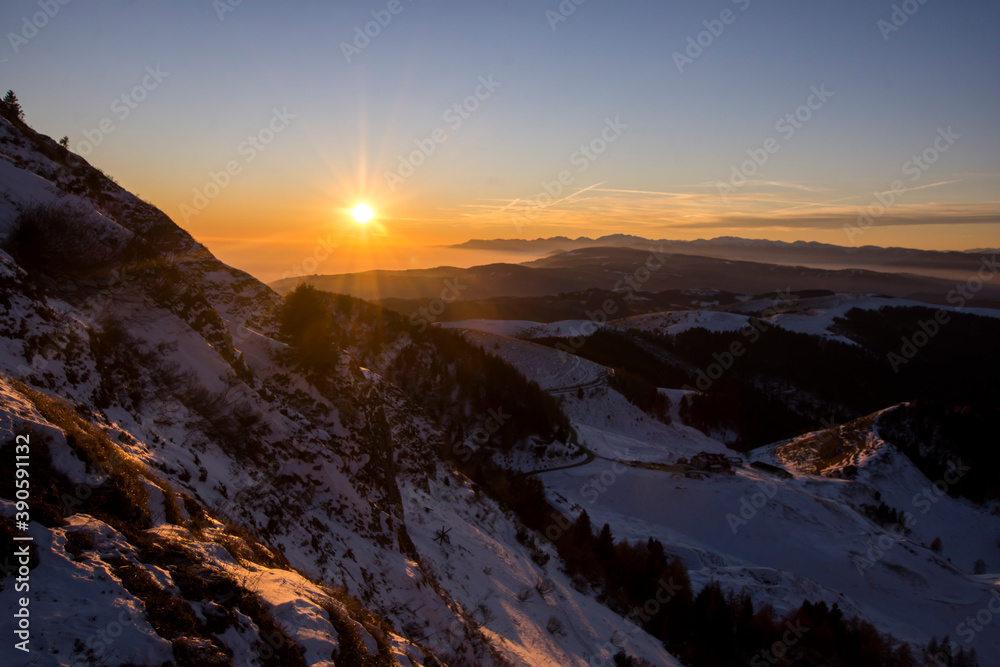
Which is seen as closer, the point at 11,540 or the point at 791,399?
the point at 11,540

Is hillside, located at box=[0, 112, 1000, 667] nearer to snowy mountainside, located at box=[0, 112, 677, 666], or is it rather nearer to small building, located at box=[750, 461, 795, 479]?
Result: snowy mountainside, located at box=[0, 112, 677, 666]

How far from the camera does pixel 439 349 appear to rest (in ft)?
189

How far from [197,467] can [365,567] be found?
169 inches

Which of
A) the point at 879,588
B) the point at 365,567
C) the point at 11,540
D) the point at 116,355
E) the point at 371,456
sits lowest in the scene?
the point at 879,588

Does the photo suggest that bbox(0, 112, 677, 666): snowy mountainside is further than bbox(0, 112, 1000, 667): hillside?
No

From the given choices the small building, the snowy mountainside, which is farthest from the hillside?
the small building

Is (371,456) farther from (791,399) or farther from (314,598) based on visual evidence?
(791,399)

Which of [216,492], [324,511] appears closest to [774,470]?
[324,511]

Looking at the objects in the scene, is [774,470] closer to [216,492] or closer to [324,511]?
[324,511]

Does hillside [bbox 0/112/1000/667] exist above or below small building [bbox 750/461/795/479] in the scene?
above

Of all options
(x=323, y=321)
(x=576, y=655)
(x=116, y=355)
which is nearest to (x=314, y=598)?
(x=116, y=355)

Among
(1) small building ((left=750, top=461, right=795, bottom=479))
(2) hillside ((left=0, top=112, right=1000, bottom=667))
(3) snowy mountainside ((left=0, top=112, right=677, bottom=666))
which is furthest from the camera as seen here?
(1) small building ((left=750, top=461, right=795, bottom=479))

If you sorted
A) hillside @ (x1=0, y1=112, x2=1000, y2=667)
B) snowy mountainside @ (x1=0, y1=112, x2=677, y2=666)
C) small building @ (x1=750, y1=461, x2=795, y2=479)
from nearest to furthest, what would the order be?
snowy mountainside @ (x1=0, y1=112, x2=677, y2=666) < hillside @ (x1=0, y1=112, x2=1000, y2=667) < small building @ (x1=750, y1=461, x2=795, y2=479)

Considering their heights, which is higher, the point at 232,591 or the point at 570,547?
the point at 232,591
